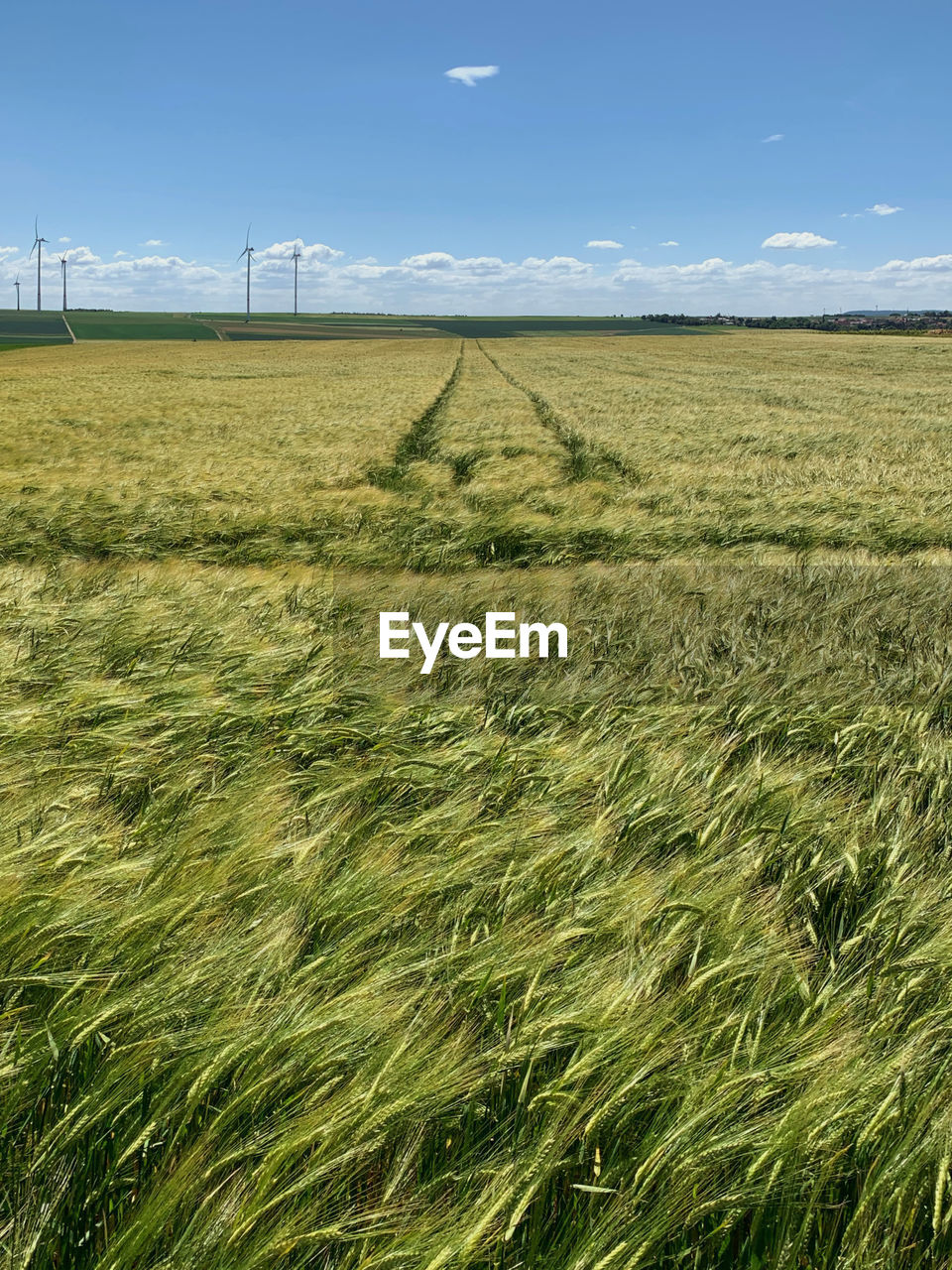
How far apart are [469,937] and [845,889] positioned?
1023mm

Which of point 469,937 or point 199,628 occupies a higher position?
point 199,628

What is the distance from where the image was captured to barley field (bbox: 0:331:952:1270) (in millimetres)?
1190

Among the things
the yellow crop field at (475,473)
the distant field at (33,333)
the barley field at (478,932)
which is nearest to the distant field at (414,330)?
the distant field at (33,333)

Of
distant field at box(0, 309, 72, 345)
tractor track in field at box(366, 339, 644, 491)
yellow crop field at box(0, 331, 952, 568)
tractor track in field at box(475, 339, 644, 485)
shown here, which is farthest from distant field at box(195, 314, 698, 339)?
tractor track in field at box(475, 339, 644, 485)

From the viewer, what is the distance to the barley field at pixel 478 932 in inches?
46.9

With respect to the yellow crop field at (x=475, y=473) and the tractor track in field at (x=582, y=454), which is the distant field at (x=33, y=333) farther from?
the tractor track in field at (x=582, y=454)

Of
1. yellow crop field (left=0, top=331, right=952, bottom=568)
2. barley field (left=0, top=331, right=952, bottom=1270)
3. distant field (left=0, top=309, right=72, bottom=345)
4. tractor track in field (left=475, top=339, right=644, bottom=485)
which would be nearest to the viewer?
barley field (left=0, top=331, right=952, bottom=1270)

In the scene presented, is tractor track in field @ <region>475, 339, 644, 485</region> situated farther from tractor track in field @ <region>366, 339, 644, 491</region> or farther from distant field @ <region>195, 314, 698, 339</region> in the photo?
distant field @ <region>195, 314, 698, 339</region>

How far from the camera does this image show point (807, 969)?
1.69 metres

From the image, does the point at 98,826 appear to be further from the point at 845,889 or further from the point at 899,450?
the point at 899,450

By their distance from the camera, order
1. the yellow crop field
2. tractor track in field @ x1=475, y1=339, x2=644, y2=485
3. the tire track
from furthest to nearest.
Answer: tractor track in field @ x1=475, y1=339, x2=644, y2=485
the tire track
the yellow crop field

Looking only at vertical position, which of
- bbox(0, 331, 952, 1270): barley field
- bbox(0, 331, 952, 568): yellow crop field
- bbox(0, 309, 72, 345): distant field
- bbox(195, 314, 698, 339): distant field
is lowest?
bbox(0, 331, 952, 1270): barley field

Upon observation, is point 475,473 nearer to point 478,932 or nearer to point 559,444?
point 559,444

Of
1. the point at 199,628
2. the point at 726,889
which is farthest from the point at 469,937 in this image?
the point at 199,628
